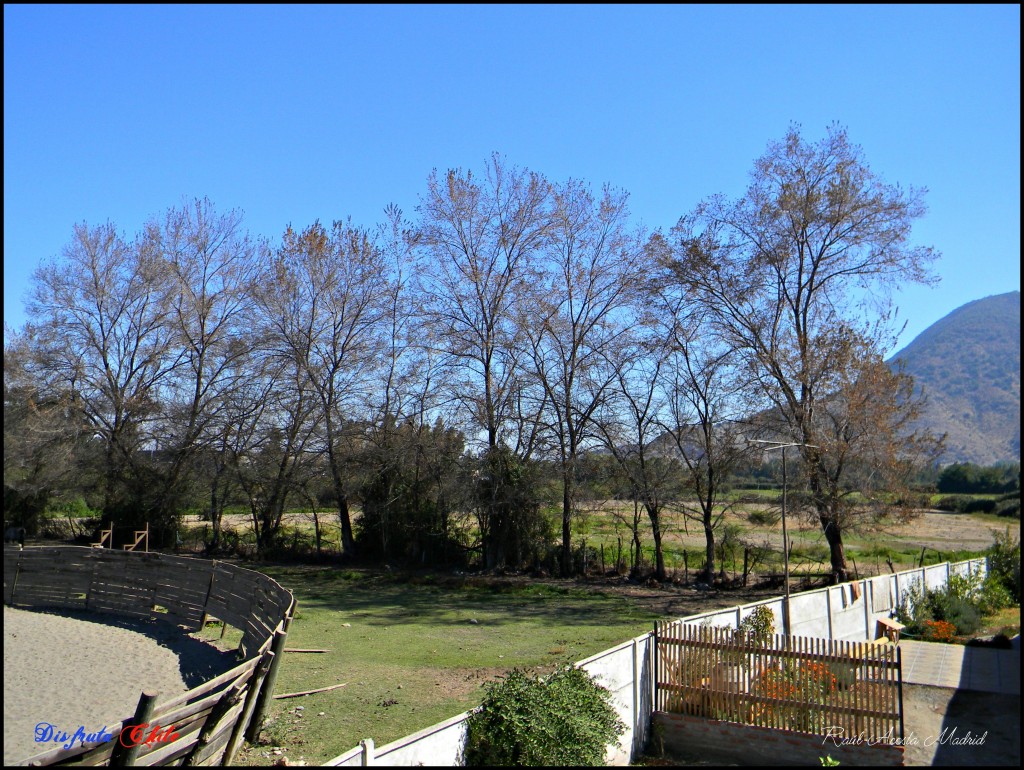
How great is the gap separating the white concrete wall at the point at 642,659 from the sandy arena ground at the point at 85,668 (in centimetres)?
443

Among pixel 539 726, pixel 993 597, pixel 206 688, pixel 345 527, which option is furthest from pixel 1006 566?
pixel 206 688

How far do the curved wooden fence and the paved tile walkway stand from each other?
1228 centimetres

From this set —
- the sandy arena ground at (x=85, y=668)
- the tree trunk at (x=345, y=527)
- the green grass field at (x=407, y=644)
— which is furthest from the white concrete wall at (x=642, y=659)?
the tree trunk at (x=345, y=527)

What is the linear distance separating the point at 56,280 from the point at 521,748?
35.8m

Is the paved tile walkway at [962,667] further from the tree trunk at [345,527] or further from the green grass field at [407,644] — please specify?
the tree trunk at [345,527]

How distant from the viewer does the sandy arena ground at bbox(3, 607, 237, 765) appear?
1002 cm

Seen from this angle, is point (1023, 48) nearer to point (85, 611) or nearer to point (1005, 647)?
point (1005, 647)

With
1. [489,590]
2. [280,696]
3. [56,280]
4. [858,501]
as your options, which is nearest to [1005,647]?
[858,501]

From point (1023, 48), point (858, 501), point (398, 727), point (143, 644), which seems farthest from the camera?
point (858, 501)

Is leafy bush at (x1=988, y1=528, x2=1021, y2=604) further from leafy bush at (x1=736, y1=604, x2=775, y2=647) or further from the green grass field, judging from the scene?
leafy bush at (x1=736, y1=604, x2=775, y2=647)

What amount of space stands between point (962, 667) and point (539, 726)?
475 inches

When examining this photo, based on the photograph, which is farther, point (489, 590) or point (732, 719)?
point (489, 590)

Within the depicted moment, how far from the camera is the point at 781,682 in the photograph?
10.9 meters

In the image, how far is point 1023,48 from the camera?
4.87 meters
